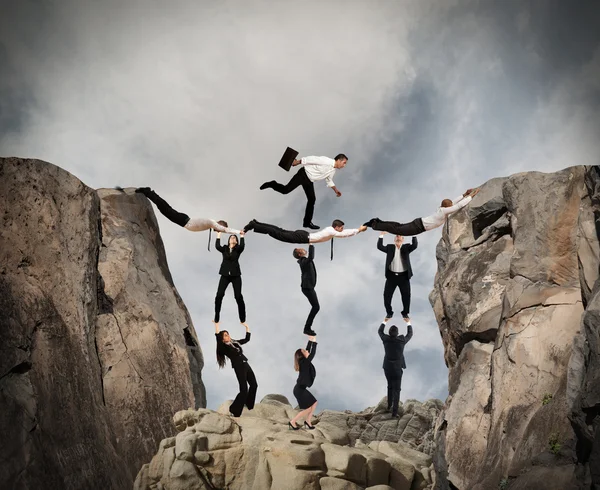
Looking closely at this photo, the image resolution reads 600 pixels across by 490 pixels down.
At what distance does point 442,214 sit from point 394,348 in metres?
7.59

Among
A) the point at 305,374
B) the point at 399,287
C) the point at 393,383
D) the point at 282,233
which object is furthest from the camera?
the point at 393,383

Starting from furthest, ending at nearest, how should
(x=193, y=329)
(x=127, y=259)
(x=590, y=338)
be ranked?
(x=193, y=329), (x=127, y=259), (x=590, y=338)

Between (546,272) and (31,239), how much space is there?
40.1 feet

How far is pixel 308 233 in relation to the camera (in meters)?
15.6

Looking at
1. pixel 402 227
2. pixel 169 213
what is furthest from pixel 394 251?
pixel 169 213

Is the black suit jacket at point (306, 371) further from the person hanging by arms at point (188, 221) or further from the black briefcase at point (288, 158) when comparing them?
the black briefcase at point (288, 158)

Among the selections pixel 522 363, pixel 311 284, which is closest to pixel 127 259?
pixel 311 284

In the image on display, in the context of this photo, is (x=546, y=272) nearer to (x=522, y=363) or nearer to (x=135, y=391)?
(x=522, y=363)

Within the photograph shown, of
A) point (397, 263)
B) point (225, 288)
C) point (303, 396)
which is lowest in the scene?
point (303, 396)

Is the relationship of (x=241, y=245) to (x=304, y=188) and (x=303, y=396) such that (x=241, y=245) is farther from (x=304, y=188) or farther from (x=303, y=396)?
(x=303, y=396)

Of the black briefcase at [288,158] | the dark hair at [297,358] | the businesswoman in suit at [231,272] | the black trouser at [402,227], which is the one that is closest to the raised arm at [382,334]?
the dark hair at [297,358]

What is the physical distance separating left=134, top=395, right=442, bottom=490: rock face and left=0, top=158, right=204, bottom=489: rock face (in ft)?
4.26

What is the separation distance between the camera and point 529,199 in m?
15.6

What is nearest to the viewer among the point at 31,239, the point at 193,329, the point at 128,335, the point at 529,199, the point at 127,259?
the point at 31,239
